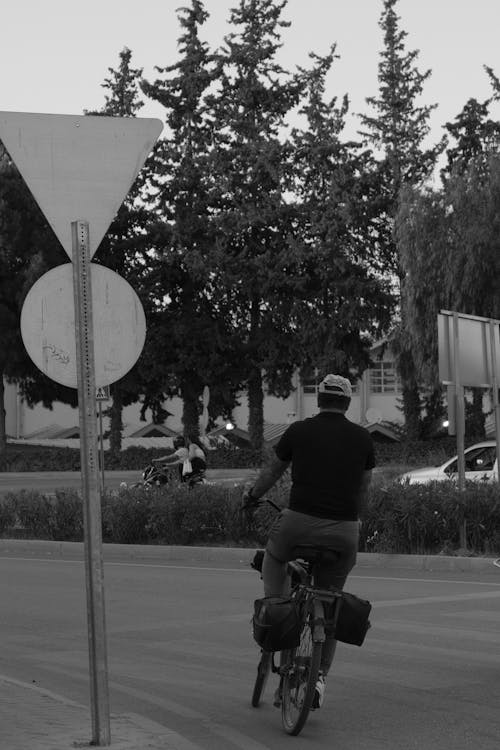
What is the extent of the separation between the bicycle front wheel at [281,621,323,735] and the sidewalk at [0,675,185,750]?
2.00 feet

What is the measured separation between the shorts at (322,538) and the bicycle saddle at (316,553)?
0.02 m

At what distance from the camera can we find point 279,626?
698 centimetres

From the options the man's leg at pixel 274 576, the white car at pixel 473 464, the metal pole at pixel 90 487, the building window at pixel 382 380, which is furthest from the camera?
the building window at pixel 382 380

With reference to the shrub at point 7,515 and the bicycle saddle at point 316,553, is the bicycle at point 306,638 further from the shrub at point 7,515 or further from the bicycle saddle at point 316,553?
the shrub at point 7,515

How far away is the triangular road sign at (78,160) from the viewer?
622 centimetres

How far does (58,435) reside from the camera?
341 feet

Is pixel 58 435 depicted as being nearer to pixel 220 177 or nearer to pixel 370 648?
pixel 220 177

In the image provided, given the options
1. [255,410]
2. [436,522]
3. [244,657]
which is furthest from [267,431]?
[244,657]

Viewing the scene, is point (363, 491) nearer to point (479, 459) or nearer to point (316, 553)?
point (316, 553)

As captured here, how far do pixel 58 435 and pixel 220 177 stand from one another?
4866 cm

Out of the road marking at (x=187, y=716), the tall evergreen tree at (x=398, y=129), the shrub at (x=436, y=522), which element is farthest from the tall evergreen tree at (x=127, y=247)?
the road marking at (x=187, y=716)

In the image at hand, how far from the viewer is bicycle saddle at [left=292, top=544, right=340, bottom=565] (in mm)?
7164

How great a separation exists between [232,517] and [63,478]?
112ft

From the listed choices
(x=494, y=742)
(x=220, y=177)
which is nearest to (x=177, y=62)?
(x=220, y=177)
